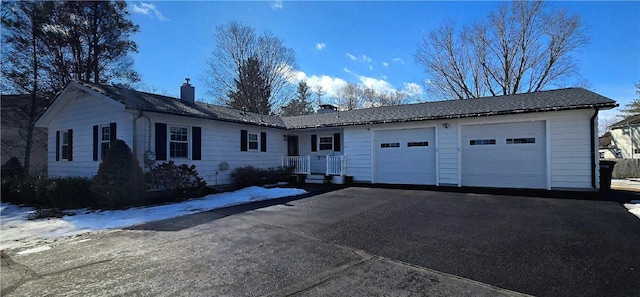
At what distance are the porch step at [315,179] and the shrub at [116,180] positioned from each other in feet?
23.4

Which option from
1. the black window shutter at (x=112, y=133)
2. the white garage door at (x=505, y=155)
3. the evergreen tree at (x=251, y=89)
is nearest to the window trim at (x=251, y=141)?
the black window shutter at (x=112, y=133)

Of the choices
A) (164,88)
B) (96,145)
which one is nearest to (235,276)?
(96,145)

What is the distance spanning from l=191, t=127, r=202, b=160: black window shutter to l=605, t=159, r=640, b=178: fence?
2105 cm

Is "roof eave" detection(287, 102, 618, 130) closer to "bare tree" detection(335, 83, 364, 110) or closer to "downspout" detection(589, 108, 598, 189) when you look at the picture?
"downspout" detection(589, 108, 598, 189)

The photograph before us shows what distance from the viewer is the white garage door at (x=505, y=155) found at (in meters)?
9.97

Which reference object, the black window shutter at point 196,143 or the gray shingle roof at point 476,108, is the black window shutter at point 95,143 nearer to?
the black window shutter at point 196,143

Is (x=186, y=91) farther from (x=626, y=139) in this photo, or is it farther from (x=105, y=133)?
(x=626, y=139)

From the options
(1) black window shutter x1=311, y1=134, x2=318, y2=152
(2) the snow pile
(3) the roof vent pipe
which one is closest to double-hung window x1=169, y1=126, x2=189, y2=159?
(3) the roof vent pipe

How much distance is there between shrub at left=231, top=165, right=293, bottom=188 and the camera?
12.0m

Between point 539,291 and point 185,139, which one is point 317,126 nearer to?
point 185,139

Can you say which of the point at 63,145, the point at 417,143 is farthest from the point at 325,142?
the point at 63,145

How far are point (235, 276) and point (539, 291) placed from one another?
10.3 feet

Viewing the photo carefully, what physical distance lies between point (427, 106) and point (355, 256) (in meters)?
10.9

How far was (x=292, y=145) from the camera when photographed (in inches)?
621
